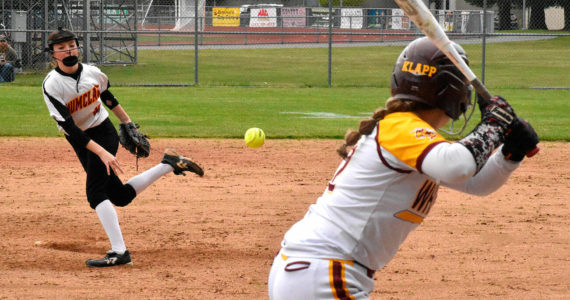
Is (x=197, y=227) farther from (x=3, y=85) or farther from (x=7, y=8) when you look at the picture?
(x=7, y=8)

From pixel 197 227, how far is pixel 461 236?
8.51 feet

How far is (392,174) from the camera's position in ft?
10.2

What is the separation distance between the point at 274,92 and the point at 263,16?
77.0 feet

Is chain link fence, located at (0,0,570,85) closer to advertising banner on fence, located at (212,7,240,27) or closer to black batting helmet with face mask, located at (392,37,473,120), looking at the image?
advertising banner on fence, located at (212,7,240,27)

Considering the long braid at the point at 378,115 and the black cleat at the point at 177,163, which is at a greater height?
the long braid at the point at 378,115

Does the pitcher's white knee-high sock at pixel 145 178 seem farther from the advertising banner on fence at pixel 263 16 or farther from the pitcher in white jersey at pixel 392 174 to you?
the advertising banner on fence at pixel 263 16

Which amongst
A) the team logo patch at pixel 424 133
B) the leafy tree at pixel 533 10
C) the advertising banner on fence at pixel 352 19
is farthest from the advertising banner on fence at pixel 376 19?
the team logo patch at pixel 424 133

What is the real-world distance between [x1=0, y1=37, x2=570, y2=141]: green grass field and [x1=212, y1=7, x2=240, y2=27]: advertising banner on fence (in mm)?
5712

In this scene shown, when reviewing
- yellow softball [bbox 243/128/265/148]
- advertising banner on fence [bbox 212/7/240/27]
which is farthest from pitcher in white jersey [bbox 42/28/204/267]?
advertising banner on fence [bbox 212/7/240/27]

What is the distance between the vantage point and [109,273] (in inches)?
254

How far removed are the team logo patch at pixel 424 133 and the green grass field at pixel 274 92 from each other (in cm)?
1072

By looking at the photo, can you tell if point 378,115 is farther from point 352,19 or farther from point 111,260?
point 352,19

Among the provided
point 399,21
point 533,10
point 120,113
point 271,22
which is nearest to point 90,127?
point 120,113

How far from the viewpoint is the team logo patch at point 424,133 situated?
119 inches
